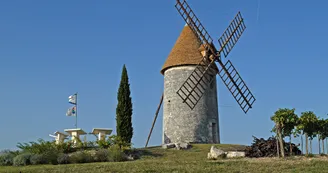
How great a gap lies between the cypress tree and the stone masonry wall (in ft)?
11.5

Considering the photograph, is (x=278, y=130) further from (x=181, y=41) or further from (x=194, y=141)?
(x=181, y=41)

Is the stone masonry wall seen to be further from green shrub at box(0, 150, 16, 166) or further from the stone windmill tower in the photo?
green shrub at box(0, 150, 16, 166)

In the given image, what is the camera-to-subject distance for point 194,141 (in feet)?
95.9

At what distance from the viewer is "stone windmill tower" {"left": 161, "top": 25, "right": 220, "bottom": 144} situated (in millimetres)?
29438

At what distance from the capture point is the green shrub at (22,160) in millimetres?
19812

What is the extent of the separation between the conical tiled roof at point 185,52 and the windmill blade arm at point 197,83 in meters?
0.54

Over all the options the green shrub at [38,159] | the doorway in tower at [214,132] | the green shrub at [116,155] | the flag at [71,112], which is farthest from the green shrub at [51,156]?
the doorway in tower at [214,132]

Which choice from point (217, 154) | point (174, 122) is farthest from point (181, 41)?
point (217, 154)

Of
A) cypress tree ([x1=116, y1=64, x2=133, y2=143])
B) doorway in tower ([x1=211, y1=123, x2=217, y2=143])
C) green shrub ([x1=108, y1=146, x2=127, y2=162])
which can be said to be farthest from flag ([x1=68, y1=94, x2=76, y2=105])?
doorway in tower ([x1=211, y1=123, x2=217, y2=143])

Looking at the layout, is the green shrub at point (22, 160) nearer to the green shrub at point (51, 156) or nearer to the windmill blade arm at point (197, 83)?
the green shrub at point (51, 156)

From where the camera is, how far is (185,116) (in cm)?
2952

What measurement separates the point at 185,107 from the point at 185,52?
383cm

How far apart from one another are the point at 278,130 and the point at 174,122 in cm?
1236

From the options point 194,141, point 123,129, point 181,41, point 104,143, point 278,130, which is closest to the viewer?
point 278,130
